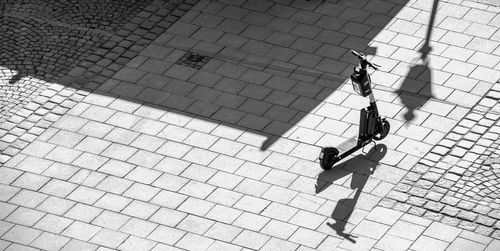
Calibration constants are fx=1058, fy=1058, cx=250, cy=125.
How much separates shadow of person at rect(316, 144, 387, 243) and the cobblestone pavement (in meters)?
0.02

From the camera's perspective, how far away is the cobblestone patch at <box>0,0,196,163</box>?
16.0m

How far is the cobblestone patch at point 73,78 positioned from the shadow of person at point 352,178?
4431 millimetres

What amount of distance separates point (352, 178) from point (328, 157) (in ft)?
1.46

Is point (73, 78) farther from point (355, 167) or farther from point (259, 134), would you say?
point (355, 167)

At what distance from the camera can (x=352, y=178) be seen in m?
14.6


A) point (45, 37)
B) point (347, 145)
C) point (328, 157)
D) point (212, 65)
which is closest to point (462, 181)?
point (347, 145)

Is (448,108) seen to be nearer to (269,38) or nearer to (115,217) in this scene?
(269,38)

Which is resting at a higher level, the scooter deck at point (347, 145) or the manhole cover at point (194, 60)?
the scooter deck at point (347, 145)

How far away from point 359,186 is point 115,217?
3317mm

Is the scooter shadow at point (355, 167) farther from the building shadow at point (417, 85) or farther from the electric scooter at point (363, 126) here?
the building shadow at point (417, 85)

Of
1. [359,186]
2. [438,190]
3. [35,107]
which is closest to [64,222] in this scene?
[35,107]

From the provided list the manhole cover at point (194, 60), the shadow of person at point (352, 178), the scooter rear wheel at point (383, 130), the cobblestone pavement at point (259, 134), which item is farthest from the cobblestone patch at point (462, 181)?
the manhole cover at point (194, 60)

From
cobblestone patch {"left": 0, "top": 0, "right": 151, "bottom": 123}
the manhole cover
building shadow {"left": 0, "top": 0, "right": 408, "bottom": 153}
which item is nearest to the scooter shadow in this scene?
building shadow {"left": 0, "top": 0, "right": 408, "bottom": 153}

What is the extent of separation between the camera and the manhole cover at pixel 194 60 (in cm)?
1711
